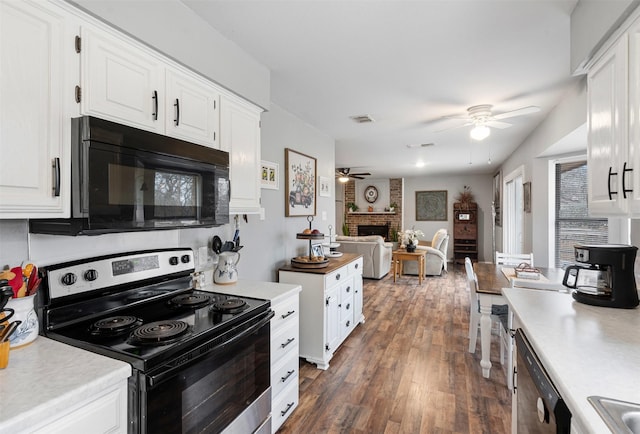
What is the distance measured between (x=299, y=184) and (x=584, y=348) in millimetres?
Result: 2700

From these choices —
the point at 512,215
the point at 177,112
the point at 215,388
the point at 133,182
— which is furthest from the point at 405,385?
the point at 512,215

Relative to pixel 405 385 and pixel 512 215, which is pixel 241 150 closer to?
pixel 405 385

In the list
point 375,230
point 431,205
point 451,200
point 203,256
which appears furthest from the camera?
point 375,230

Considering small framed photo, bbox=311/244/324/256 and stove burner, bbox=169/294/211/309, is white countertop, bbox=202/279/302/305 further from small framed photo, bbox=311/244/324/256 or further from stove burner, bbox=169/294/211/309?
small framed photo, bbox=311/244/324/256

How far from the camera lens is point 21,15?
1031 millimetres

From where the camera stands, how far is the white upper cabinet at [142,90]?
1231 millimetres

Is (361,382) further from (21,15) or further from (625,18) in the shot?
(21,15)

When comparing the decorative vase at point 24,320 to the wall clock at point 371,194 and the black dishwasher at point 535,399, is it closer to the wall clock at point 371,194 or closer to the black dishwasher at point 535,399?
the black dishwasher at point 535,399

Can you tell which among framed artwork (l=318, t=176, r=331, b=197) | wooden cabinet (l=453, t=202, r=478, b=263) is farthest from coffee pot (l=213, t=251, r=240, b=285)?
wooden cabinet (l=453, t=202, r=478, b=263)

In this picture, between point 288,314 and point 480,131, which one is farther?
point 480,131

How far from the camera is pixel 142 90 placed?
1.43 meters

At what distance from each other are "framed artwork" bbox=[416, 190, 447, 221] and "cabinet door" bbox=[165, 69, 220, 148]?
812 centimetres

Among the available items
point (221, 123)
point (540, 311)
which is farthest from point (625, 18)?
point (221, 123)

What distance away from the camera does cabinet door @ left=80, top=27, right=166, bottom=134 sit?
122cm
